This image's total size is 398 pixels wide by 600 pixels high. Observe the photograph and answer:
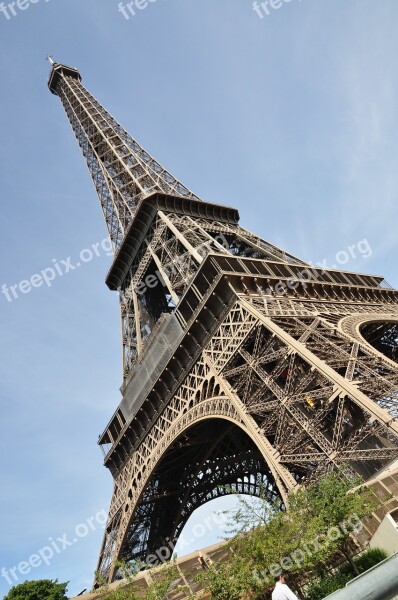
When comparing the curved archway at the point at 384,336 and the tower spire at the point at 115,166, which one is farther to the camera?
the tower spire at the point at 115,166

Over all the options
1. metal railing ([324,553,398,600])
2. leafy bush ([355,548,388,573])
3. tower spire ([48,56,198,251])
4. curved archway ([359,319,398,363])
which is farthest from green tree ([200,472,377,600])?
tower spire ([48,56,198,251])

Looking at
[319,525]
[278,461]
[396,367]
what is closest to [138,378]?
[278,461]

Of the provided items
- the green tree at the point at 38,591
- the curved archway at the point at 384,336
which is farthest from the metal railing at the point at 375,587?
the curved archway at the point at 384,336

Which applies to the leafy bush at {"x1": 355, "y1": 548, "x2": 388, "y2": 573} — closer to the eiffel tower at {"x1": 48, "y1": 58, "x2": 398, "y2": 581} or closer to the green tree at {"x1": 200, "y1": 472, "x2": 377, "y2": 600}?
the green tree at {"x1": 200, "y1": 472, "x2": 377, "y2": 600}

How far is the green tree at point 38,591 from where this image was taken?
2095 cm

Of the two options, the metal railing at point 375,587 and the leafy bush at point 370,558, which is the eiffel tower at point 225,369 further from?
the metal railing at point 375,587

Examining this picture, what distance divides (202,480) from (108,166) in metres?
35.2

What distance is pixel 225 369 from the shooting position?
21.1 meters

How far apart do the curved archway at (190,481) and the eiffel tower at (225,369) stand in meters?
0.10

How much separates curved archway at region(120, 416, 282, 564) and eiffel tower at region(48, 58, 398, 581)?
0.10m

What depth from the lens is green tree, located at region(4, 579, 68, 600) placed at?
2095 centimetres

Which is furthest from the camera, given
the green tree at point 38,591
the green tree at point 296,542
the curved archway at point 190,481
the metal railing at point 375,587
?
the curved archway at point 190,481

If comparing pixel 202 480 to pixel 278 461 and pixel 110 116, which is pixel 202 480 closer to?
pixel 278 461

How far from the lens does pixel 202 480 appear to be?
102ft
